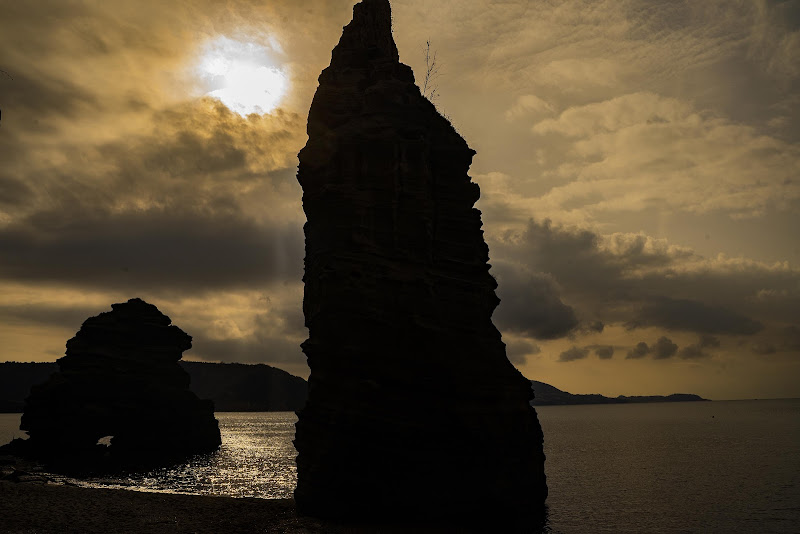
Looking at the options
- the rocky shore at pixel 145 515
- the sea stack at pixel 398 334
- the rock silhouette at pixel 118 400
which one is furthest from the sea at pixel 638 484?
the rocky shore at pixel 145 515

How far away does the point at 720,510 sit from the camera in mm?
50031

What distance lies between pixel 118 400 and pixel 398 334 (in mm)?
58446

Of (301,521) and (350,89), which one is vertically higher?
(350,89)

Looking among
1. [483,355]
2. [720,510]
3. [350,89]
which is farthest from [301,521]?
[720,510]

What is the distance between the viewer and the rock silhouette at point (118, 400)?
7681 centimetres

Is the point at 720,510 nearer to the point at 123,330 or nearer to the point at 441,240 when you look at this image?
the point at 441,240

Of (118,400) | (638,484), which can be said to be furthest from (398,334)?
(118,400)

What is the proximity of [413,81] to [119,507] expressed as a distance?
35658 millimetres

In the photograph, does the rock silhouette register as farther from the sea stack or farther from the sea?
the sea stack

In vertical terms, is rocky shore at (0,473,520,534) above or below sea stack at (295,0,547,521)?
below

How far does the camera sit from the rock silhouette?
252 feet

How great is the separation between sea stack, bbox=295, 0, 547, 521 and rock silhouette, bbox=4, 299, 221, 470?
4981cm

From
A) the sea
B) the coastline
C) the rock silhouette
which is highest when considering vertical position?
the rock silhouette

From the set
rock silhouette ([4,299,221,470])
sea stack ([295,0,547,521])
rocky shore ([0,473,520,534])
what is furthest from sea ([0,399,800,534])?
rocky shore ([0,473,520,534])
